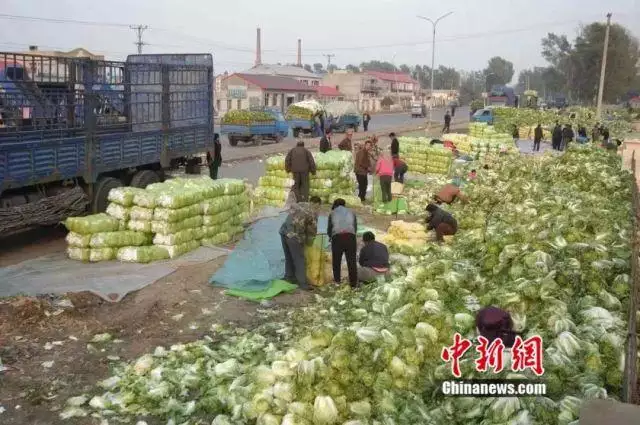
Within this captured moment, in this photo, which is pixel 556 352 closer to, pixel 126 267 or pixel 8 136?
pixel 126 267

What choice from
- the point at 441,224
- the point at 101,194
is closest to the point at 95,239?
the point at 101,194

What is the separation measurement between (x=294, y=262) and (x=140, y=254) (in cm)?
254

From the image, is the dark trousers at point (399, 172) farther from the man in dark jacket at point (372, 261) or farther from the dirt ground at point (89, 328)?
the dirt ground at point (89, 328)

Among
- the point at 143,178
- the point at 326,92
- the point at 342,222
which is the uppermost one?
the point at 326,92

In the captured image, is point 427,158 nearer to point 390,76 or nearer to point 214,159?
point 214,159

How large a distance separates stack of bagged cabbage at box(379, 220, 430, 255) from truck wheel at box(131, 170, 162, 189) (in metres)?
5.31

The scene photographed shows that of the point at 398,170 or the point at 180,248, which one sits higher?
the point at 398,170

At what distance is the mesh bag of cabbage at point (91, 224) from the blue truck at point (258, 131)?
2393 cm

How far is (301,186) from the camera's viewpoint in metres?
15.4

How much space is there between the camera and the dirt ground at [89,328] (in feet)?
21.4

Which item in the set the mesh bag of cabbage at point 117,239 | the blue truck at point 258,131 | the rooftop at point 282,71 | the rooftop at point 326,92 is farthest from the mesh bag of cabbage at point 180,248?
the rooftop at point 282,71

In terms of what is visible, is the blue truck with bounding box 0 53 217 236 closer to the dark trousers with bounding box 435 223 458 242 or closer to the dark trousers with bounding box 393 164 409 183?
the dark trousers with bounding box 435 223 458 242

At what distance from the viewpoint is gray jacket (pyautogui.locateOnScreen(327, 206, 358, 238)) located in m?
9.95

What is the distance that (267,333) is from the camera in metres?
8.10
